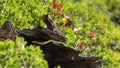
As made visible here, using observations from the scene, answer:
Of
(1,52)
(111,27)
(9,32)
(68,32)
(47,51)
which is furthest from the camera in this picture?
(111,27)

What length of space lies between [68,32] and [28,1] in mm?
2087

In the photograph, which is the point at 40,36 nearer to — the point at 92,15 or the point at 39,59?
the point at 39,59

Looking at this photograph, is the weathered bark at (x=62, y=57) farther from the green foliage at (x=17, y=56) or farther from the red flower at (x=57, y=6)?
the red flower at (x=57, y=6)

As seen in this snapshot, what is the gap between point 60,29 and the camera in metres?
14.2

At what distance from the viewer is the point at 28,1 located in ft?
48.3

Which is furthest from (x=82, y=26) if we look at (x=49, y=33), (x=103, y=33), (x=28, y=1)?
(x=49, y=33)

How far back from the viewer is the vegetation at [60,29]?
900cm

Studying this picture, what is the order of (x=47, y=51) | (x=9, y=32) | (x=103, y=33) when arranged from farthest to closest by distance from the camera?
(x=103, y=33)
(x=47, y=51)
(x=9, y=32)

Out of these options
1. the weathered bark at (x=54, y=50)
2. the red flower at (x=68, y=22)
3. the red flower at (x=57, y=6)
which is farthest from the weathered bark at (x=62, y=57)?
the red flower at (x=57, y=6)

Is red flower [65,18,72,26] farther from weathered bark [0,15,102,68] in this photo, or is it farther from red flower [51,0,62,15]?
weathered bark [0,15,102,68]

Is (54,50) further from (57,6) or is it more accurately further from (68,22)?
(57,6)

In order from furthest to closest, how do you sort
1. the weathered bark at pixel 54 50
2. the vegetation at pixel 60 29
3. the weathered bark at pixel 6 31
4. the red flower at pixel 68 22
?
the red flower at pixel 68 22 < the weathered bark at pixel 54 50 < the weathered bark at pixel 6 31 < the vegetation at pixel 60 29

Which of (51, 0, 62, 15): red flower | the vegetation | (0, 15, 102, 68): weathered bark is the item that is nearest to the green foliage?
the vegetation

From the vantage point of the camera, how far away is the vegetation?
900cm
